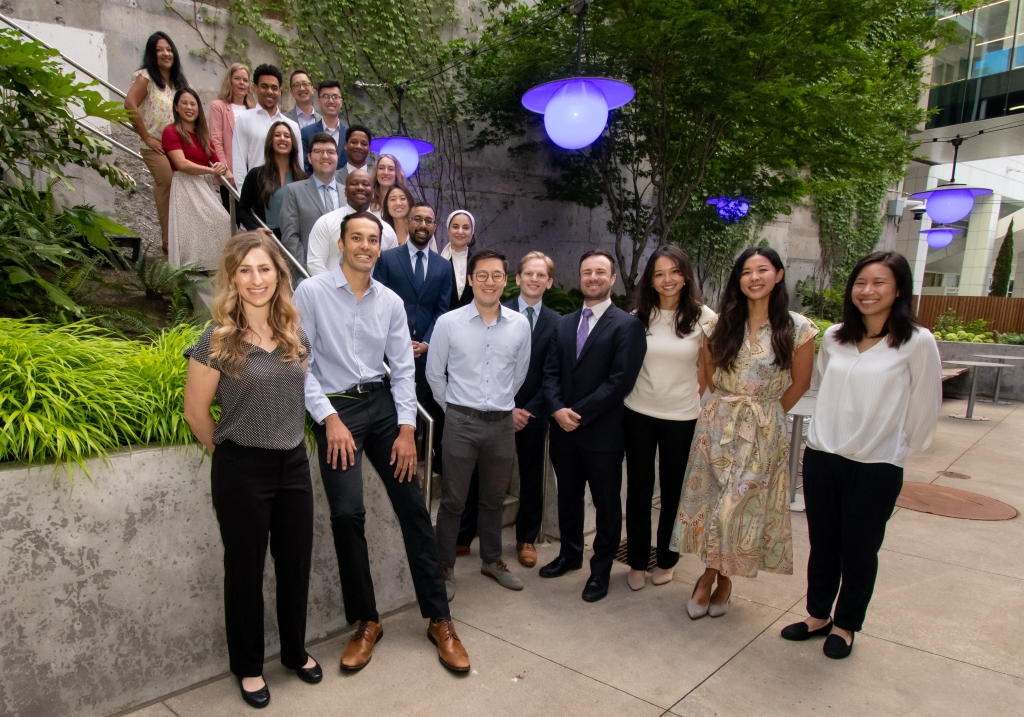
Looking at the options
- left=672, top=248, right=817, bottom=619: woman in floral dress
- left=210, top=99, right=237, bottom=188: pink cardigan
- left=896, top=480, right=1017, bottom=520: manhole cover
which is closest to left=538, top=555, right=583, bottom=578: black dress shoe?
left=672, top=248, right=817, bottom=619: woman in floral dress

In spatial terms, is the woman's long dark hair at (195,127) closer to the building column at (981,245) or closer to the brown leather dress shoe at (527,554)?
the brown leather dress shoe at (527,554)

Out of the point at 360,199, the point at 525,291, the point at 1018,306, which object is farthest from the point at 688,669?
the point at 1018,306

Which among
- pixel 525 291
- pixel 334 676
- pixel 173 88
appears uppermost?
pixel 173 88

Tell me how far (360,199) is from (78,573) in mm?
2595

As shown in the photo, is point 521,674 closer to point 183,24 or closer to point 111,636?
point 111,636

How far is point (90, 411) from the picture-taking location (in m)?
2.70

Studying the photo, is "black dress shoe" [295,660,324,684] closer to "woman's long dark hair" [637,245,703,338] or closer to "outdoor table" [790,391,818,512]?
"woman's long dark hair" [637,245,703,338]

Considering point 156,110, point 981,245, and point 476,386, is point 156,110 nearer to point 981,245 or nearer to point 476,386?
point 476,386

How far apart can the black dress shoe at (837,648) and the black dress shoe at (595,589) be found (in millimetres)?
1157

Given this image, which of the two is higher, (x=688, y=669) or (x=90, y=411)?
(x=90, y=411)

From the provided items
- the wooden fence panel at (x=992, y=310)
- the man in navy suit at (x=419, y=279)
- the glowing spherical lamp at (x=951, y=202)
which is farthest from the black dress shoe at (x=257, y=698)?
the wooden fence panel at (x=992, y=310)

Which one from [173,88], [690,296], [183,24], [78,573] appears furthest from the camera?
[183,24]

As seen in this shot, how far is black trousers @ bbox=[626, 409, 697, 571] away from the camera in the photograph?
376cm

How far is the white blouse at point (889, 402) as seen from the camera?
3072 millimetres
